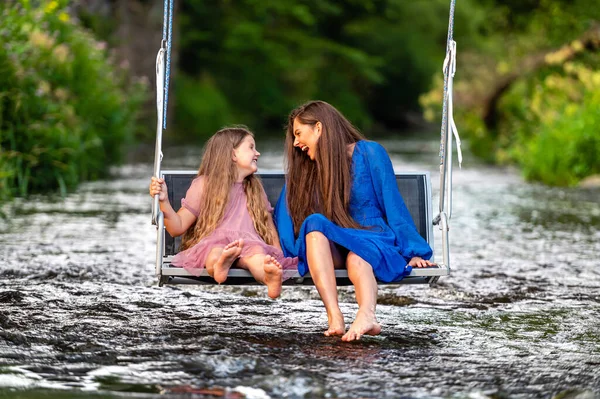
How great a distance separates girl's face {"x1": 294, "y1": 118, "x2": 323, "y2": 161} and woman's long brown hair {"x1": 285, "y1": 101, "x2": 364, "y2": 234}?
16mm

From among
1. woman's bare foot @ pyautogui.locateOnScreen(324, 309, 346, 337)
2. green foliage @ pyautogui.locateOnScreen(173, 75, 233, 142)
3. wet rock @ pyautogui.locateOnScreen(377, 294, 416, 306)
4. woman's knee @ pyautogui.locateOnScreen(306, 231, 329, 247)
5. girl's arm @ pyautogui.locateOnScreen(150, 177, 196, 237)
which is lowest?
wet rock @ pyautogui.locateOnScreen(377, 294, 416, 306)

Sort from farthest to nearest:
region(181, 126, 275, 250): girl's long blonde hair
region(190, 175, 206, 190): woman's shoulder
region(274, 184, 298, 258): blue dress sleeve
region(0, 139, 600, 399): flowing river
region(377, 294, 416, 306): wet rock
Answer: region(377, 294, 416, 306): wet rock < region(190, 175, 206, 190): woman's shoulder < region(181, 126, 275, 250): girl's long blonde hair < region(274, 184, 298, 258): blue dress sleeve < region(0, 139, 600, 399): flowing river

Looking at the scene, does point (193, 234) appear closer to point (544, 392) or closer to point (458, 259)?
point (544, 392)

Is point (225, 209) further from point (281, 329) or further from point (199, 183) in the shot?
point (281, 329)

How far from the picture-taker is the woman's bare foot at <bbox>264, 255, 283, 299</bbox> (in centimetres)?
539

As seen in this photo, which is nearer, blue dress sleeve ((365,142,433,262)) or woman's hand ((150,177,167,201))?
woman's hand ((150,177,167,201))

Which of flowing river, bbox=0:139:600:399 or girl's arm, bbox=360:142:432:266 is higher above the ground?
girl's arm, bbox=360:142:432:266

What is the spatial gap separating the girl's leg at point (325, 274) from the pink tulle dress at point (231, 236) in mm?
166

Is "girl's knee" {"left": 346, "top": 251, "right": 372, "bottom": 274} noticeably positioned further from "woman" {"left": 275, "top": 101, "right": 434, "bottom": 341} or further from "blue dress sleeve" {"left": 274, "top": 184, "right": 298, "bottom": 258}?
"blue dress sleeve" {"left": 274, "top": 184, "right": 298, "bottom": 258}

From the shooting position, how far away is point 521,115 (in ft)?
72.6

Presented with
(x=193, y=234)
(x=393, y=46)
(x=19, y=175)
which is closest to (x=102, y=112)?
(x=19, y=175)

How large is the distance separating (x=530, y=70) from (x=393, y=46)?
32674mm

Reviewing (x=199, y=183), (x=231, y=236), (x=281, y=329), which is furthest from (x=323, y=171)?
(x=281, y=329)

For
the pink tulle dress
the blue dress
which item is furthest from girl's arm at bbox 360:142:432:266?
the pink tulle dress
